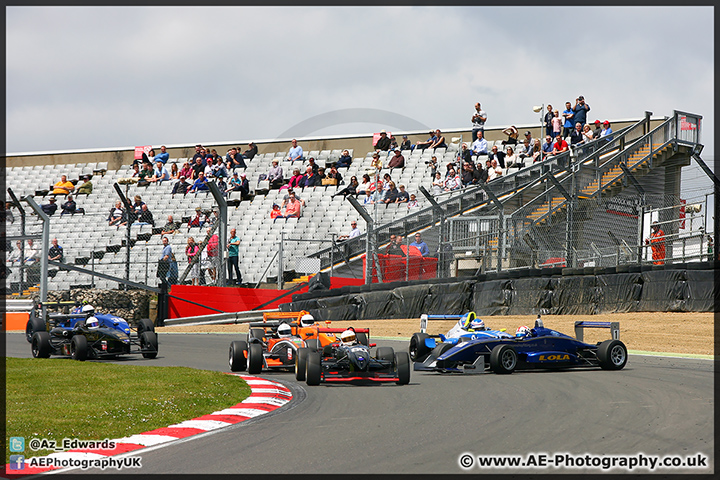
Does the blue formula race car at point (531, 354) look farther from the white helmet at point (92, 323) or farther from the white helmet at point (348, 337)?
the white helmet at point (92, 323)

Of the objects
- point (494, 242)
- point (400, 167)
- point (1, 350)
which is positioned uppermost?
point (400, 167)

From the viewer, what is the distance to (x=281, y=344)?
11719 mm

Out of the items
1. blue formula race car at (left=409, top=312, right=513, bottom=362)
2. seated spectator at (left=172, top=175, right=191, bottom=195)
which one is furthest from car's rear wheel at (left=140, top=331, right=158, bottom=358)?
seated spectator at (left=172, top=175, right=191, bottom=195)

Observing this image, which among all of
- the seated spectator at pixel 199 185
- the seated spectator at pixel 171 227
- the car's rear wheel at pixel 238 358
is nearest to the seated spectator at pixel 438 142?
the seated spectator at pixel 199 185

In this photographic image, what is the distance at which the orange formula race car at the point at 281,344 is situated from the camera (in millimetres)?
11383

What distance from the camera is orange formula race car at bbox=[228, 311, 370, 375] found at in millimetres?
11383

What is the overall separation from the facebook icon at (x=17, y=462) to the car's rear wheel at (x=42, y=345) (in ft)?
29.0

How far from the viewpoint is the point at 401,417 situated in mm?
7258

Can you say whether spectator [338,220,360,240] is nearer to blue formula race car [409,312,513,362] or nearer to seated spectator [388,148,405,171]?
seated spectator [388,148,405,171]

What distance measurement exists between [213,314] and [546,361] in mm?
11887

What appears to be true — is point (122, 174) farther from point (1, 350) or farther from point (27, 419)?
point (27, 419)

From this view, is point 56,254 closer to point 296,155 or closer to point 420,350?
point 296,155

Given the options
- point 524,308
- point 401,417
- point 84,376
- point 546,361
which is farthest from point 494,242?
point 401,417

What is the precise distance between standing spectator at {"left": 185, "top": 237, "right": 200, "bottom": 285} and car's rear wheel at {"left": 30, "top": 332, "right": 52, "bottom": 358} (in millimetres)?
7926
